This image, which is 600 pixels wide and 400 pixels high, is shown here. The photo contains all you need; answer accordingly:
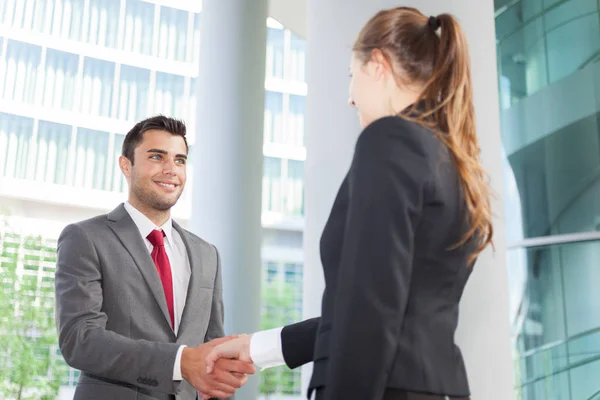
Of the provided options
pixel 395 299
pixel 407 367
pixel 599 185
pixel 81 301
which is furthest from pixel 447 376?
pixel 599 185

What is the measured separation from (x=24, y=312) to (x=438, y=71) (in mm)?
18273

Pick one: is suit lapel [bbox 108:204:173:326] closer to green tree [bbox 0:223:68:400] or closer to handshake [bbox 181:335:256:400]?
handshake [bbox 181:335:256:400]

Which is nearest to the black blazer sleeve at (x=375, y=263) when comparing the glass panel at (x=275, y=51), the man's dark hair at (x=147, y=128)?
the man's dark hair at (x=147, y=128)

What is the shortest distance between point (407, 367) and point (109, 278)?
4.85 feet

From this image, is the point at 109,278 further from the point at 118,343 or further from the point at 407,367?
the point at 407,367

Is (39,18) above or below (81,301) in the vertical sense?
above

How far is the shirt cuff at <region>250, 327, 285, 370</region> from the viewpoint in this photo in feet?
6.66

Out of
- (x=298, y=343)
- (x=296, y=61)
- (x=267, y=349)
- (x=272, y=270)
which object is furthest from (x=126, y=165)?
(x=296, y=61)

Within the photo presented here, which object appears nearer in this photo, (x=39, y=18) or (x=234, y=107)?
(x=234, y=107)

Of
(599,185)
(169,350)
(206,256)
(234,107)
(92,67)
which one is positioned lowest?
(169,350)

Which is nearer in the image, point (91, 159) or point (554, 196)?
point (554, 196)

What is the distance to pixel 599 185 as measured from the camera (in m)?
4.43

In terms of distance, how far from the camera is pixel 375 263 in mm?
1356

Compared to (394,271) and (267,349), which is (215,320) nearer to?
(267,349)
